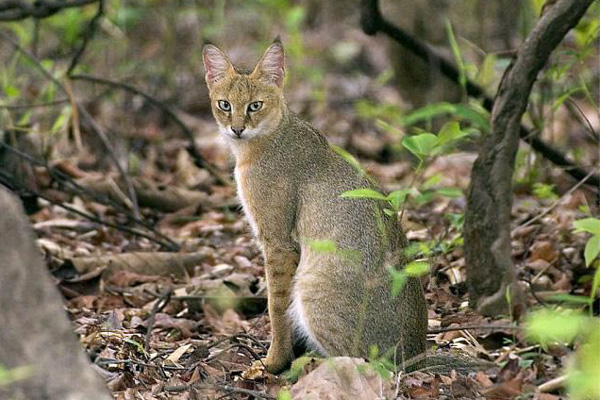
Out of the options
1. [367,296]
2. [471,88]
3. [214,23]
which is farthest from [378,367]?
[214,23]

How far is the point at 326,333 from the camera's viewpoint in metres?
5.05

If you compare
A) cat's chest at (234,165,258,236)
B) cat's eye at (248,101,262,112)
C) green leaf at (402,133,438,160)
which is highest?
green leaf at (402,133,438,160)

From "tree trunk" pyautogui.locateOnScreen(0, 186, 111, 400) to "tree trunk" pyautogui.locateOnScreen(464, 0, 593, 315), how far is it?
124 inches

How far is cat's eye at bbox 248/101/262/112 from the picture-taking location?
19.2 ft

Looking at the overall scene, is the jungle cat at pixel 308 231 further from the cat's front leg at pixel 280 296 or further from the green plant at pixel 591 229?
the green plant at pixel 591 229

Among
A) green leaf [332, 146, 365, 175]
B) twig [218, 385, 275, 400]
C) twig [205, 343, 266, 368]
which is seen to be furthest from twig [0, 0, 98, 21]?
twig [218, 385, 275, 400]

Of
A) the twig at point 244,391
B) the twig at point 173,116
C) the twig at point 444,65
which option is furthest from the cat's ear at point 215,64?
the twig at point 173,116

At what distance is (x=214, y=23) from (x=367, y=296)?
907 cm

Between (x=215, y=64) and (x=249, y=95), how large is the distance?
388mm

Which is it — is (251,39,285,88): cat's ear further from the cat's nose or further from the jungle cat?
the cat's nose

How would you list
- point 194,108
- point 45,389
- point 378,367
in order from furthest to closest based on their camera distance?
point 194,108, point 378,367, point 45,389

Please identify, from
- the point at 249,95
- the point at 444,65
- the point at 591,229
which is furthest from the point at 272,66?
the point at 591,229

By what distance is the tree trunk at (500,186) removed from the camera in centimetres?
587

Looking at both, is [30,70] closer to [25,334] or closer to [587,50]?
[587,50]
